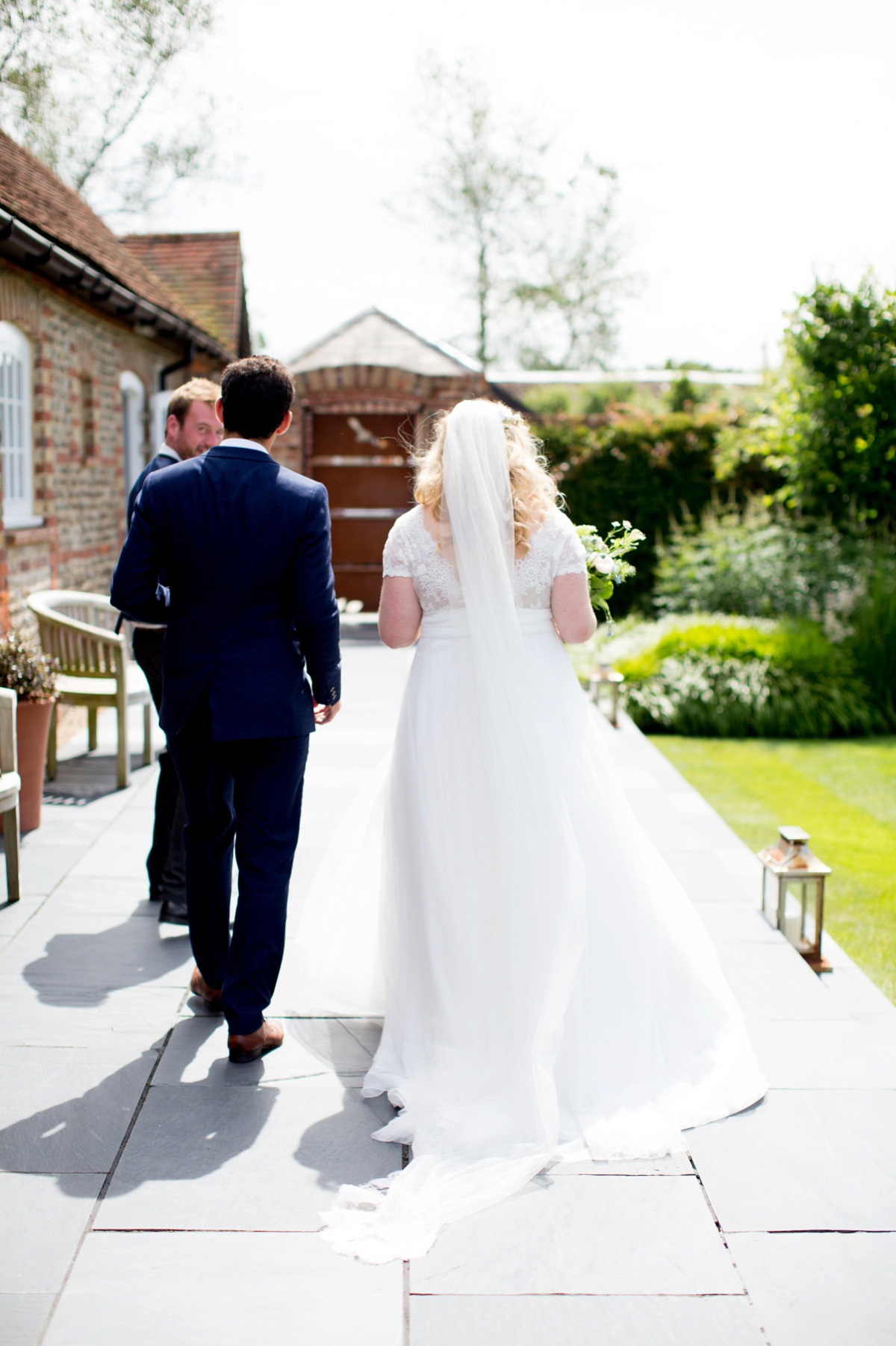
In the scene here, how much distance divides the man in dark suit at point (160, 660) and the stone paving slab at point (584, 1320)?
76.7 inches

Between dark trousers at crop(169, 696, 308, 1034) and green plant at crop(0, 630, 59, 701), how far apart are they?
92.0 inches

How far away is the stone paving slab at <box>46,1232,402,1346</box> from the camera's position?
6.47 ft

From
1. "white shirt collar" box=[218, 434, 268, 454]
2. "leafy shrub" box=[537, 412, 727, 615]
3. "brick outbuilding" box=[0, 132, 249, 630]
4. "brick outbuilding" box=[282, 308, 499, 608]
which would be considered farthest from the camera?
"brick outbuilding" box=[282, 308, 499, 608]

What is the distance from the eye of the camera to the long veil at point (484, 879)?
267 cm

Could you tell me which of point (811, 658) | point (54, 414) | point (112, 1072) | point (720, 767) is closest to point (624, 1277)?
point (112, 1072)

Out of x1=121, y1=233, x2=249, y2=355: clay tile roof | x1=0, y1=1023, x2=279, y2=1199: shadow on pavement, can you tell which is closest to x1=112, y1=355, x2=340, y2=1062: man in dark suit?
x1=0, y1=1023, x2=279, y2=1199: shadow on pavement

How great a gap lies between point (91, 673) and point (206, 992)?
10.4 feet

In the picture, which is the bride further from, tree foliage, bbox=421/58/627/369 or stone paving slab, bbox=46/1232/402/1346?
tree foliage, bbox=421/58/627/369

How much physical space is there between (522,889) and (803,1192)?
943 millimetres

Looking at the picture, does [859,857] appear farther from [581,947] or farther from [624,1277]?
[624,1277]

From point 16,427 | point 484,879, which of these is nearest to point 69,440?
point 16,427

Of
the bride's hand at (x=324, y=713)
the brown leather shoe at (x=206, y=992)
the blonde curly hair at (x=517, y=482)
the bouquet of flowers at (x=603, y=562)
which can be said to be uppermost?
the blonde curly hair at (x=517, y=482)

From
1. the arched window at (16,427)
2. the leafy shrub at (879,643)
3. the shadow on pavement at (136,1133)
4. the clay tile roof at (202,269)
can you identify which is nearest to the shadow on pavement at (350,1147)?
the shadow on pavement at (136,1133)

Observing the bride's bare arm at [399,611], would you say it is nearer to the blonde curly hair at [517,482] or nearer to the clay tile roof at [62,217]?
the blonde curly hair at [517,482]
